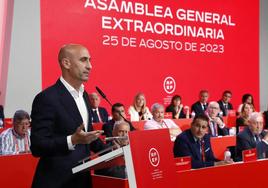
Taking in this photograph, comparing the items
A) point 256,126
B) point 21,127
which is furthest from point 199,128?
point 21,127

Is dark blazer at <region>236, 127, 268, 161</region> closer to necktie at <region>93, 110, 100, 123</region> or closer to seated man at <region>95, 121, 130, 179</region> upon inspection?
seated man at <region>95, 121, 130, 179</region>

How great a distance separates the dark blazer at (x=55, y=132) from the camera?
1.74 metres

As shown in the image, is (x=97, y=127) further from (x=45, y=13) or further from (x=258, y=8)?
(x=258, y=8)

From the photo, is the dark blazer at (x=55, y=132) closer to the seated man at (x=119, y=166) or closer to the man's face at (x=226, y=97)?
the seated man at (x=119, y=166)

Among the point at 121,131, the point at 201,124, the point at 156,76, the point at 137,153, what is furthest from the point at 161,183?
the point at 156,76

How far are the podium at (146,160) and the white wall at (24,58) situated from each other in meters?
5.28

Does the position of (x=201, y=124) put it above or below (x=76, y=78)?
below

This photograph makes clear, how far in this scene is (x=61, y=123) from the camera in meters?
1.79

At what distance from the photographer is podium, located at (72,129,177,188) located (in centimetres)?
156

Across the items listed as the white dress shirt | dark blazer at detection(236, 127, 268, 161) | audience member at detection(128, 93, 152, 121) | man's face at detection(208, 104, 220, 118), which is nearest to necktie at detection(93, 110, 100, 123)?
audience member at detection(128, 93, 152, 121)

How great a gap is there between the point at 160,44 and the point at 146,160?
6.79 m

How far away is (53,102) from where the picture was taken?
178 cm

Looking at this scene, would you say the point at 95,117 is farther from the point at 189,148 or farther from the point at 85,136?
the point at 85,136

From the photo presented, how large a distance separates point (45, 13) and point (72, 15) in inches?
19.1
